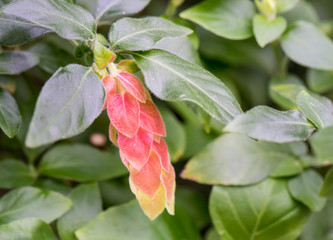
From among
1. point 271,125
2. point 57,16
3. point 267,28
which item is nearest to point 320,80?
point 267,28

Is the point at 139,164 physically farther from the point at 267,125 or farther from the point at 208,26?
the point at 208,26

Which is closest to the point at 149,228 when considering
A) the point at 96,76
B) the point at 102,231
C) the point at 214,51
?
the point at 102,231

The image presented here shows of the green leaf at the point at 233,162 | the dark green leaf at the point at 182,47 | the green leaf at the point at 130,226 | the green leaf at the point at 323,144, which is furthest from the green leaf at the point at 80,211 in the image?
the green leaf at the point at 323,144

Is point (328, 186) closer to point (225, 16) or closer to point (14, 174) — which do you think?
point (225, 16)

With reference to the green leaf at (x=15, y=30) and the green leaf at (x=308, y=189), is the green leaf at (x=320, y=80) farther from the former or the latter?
the green leaf at (x=15, y=30)

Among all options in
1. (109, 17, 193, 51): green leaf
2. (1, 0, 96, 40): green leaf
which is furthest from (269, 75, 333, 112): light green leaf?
(1, 0, 96, 40): green leaf
